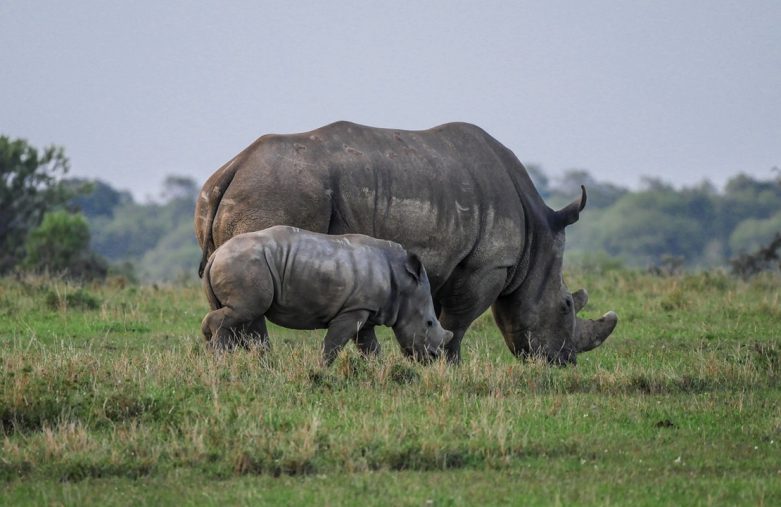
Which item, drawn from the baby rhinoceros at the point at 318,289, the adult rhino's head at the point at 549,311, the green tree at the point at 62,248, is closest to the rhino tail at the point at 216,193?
the baby rhinoceros at the point at 318,289

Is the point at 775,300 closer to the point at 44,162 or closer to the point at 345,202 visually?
the point at 345,202

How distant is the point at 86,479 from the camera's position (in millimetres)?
7582

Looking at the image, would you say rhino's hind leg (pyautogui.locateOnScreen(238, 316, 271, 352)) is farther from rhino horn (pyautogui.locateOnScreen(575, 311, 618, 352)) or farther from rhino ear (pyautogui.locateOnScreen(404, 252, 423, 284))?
rhino horn (pyautogui.locateOnScreen(575, 311, 618, 352))

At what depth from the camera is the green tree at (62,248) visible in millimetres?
27109

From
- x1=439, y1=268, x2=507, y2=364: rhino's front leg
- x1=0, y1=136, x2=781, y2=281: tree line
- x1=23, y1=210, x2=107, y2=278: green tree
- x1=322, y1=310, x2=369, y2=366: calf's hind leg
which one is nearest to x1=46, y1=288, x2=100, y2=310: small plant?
x1=439, y1=268, x2=507, y2=364: rhino's front leg

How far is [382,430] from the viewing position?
830cm

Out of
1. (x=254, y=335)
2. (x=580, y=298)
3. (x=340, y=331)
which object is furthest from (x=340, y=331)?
(x=580, y=298)

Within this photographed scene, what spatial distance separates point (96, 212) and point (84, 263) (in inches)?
2298

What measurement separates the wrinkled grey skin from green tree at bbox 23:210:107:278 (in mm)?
14859

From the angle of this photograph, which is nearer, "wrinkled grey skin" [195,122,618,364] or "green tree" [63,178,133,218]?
"wrinkled grey skin" [195,122,618,364]

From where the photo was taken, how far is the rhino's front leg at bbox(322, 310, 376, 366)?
10.9 metres

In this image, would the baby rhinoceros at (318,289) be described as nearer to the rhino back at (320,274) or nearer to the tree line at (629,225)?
the rhino back at (320,274)

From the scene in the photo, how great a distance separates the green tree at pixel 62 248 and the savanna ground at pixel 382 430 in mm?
14897

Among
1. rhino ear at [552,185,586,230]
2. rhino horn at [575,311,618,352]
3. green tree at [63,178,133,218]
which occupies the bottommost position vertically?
rhino horn at [575,311,618,352]
